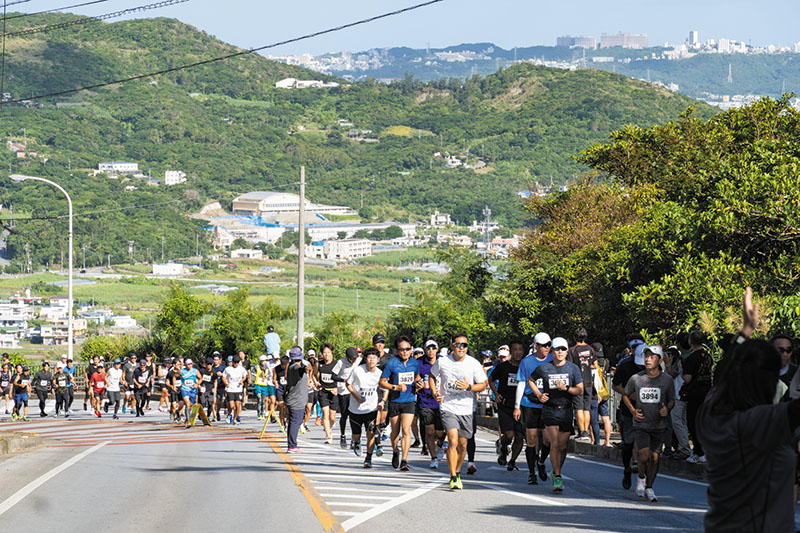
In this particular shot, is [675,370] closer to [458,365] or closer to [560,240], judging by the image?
[458,365]

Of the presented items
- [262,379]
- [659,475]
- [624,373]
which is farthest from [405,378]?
[262,379]

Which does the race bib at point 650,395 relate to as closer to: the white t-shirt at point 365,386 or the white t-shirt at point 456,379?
the white t-shirt at point 456,379

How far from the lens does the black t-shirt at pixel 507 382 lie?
49.6 ft

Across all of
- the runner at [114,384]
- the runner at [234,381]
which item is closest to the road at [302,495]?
the runner at [234,381]

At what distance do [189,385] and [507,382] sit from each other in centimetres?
1264

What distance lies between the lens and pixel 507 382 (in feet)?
49.8

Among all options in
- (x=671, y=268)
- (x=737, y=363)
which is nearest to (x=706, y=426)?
(x=737, y=363)

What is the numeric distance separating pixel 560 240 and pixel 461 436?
29.4 metres

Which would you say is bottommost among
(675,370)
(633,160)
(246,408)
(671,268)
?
(246,408)

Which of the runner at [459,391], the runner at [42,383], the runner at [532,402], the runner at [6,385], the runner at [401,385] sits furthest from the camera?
the runner at [42,383]

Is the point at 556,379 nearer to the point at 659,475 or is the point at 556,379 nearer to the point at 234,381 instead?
the point at 659,475

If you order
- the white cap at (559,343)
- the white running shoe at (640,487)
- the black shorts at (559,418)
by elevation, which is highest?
the white cap at (559,343)

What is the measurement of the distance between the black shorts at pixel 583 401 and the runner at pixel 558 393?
1.62 feet

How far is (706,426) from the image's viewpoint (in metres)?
5.75
